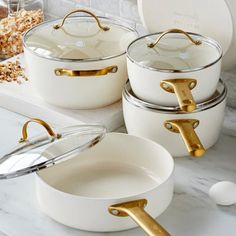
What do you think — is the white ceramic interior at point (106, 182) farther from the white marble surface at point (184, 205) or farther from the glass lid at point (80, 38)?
the glass lid at point (80, 38)


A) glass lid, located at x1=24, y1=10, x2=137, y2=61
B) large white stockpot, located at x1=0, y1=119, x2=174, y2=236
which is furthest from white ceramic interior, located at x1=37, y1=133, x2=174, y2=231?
glass lid, located at x1=24, y1=10, x2=137, y2=61

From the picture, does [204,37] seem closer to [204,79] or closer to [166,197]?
[204,79]

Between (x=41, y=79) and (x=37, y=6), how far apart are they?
58 centimetres

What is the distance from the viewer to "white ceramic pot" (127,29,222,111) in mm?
1424

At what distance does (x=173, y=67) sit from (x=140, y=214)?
1.28ft

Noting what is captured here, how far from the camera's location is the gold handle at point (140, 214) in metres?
1.16

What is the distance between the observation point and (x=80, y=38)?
1.65 m

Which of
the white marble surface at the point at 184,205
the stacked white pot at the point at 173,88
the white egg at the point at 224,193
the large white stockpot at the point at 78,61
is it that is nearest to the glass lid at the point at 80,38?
the large white stockpot at the point at 78,61

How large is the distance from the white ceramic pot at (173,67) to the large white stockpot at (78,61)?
0.31ft

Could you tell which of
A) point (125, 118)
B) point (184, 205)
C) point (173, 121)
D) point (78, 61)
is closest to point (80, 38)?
point (78, 61)

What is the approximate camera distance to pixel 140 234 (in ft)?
4.20

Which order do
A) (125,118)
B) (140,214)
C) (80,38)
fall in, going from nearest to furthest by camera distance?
(140,214), (125,118), (80,38)

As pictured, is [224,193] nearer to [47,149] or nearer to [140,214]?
[140,214]

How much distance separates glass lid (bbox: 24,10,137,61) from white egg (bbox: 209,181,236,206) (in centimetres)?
40
